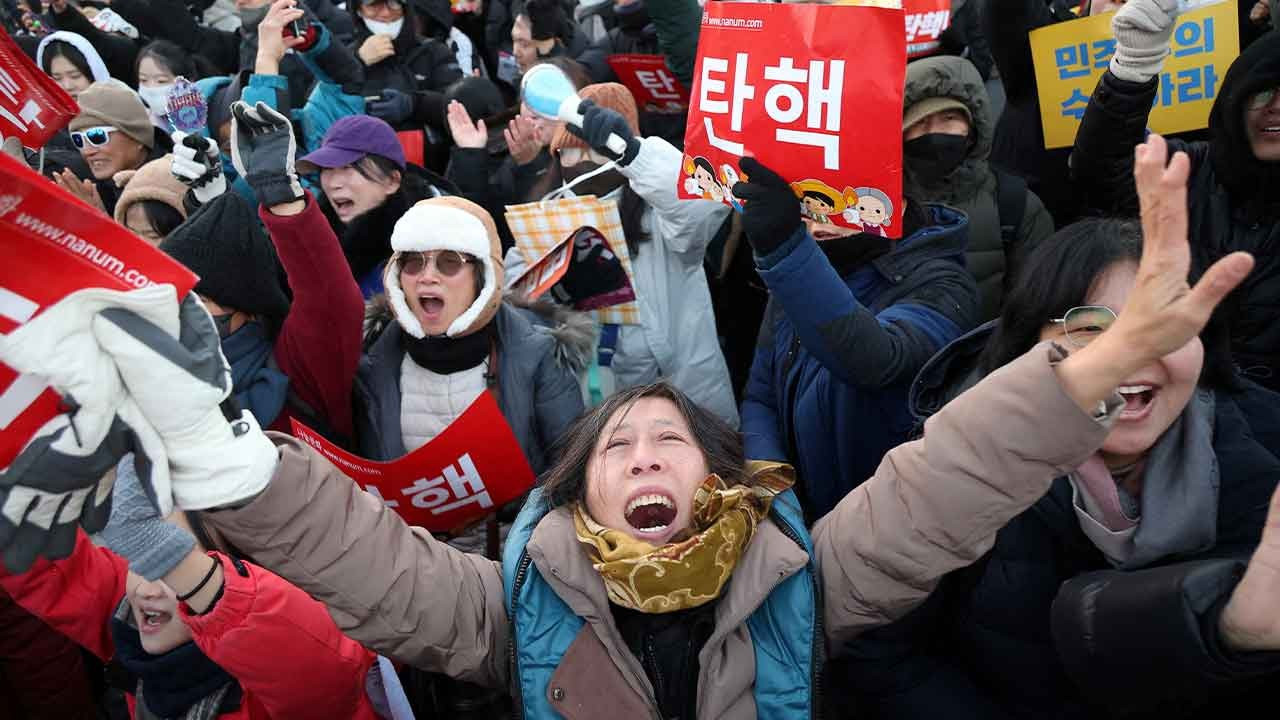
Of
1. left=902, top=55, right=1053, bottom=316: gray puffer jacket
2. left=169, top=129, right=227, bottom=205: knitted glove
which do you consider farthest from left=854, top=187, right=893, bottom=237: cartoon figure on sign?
left=169, top=129, right=227, bottom=205: knitted glove

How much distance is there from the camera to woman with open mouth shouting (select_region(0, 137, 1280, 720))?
1.32 metres

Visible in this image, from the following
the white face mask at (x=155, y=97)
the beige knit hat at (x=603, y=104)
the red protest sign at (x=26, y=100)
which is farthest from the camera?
the white face mask at (x=155, y=97)

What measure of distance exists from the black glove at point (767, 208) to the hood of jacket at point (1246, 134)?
130 centimetres

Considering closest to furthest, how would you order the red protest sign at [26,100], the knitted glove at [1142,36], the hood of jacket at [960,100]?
the knitted glove at [1142,36] < the red protest sign at [26,100] < the hood of jacket at [960,100]

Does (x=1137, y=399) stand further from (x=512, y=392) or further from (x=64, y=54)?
(x=64, y=54)

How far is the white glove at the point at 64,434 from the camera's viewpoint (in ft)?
4.00

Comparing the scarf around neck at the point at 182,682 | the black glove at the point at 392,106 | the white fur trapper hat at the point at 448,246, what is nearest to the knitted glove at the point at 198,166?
the white fur trapper hat at the point at 448,246

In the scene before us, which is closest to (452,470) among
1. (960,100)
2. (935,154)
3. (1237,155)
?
(935,154)

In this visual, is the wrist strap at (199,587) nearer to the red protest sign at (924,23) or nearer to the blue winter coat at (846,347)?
the blue winter coat at (846,347)

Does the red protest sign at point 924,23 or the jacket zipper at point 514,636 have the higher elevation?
the red protest sign at point 924,23

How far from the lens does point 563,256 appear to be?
3.13m

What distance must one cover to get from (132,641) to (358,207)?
2035 mm

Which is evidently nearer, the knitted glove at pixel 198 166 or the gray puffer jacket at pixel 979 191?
the gray puffer jacket at pixel 979 191

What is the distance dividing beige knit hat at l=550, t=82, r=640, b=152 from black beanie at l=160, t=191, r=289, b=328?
4.81 ft
